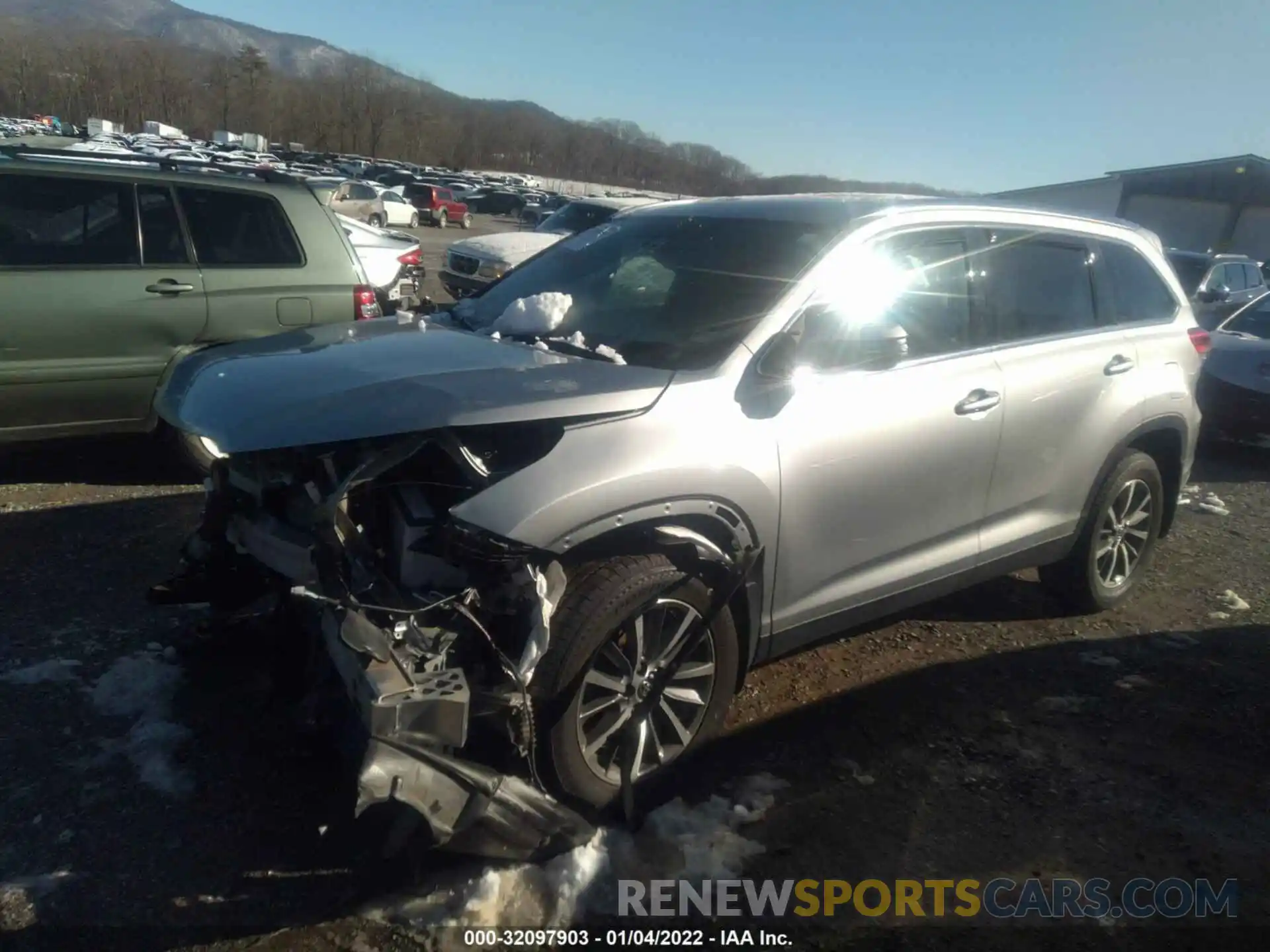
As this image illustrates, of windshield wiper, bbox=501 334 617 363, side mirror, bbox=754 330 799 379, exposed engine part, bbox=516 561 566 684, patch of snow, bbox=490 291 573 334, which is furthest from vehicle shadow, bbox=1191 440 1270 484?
exposed engine part, bbox=516 561 566 684

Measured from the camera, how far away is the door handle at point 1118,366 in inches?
176

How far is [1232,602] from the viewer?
209 inches

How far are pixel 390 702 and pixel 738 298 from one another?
189 cm

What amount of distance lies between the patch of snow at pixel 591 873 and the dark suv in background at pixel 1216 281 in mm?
11614

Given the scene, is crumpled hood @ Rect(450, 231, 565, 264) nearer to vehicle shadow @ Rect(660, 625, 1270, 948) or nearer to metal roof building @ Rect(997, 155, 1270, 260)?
vehicle shadow @ Rect(660, 625, 1270, 948)

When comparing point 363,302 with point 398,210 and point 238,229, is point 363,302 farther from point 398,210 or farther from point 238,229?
point 398,210

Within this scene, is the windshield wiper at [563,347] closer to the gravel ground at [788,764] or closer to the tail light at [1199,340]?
the gravel ground at [788,764]

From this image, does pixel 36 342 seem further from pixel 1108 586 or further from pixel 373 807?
pixel 1108 586

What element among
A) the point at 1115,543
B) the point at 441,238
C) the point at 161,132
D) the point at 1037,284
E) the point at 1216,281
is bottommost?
the point at 441,238

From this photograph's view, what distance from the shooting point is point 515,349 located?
343cm

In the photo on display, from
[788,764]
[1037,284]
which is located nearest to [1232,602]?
[1037,284]

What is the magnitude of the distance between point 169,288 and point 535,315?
3047mm

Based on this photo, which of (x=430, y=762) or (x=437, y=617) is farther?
(x=437, y=617)

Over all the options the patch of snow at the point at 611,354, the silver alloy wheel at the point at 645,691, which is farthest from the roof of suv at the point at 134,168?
the silver alloy wheel at the point at 645,691
